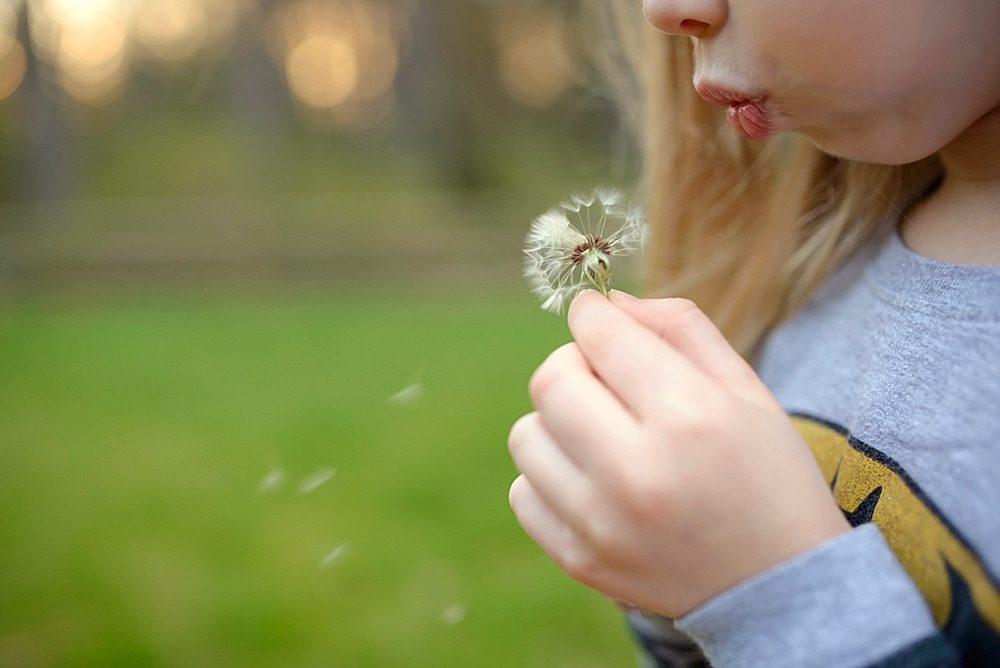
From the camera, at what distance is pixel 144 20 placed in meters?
7.12

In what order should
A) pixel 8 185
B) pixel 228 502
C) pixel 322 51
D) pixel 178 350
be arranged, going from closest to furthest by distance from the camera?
pixel 228 502 < pixel 178 350 < pixel 8 185 < pixel 322 51

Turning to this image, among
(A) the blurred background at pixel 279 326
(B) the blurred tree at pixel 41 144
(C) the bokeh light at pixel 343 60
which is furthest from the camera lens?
(C) the bokeh light at pixel 343 60

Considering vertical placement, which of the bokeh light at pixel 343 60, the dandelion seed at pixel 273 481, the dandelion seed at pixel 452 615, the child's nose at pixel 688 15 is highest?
the child's nose at pixel 688 15

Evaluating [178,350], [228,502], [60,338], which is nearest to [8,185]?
[60,338]

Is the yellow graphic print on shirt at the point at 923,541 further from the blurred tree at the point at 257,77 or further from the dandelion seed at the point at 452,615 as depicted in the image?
the blurred tree at the point at 257,77

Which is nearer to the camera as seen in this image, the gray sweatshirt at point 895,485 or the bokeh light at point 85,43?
the gray sweatshirt at point 895,485

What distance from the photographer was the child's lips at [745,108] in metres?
0.70

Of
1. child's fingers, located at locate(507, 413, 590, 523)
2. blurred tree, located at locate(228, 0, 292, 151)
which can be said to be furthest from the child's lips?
blurred tree, located at locate(228, 0, 292, 151)

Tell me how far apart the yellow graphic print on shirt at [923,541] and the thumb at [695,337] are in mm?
130

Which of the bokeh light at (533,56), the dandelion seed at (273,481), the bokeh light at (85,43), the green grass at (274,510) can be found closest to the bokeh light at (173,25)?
the bokeh light at (85,43)

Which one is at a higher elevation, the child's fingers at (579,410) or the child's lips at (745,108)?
the child's lips at (745,108)

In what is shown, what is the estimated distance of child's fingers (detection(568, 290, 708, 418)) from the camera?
1.79 ft

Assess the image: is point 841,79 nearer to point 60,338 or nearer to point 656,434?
point 656,434

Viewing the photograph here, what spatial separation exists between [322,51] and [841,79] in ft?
25.5
